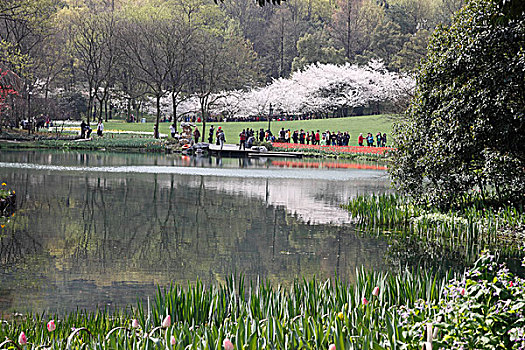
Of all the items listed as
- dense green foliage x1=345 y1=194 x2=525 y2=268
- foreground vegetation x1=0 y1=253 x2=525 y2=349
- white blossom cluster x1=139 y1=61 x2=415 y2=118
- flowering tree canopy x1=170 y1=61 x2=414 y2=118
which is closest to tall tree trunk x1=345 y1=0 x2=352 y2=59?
white blossom cluster x1=139 y1=61 x2=415 y2=118

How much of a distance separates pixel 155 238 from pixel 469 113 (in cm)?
618

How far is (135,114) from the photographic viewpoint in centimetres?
7594

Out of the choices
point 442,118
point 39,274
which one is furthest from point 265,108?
point 39,274

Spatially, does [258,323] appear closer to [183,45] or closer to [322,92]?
[183,45]

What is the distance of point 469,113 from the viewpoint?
37.6 ft

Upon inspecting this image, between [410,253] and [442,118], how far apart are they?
337cm

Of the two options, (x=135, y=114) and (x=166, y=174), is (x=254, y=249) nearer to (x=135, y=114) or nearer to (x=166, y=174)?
A: (x=166, y=174)

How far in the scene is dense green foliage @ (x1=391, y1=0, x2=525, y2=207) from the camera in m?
11.1

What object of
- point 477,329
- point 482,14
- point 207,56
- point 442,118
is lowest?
point 477,329

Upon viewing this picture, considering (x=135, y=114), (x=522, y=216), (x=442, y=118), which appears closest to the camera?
(x=522, y=216)

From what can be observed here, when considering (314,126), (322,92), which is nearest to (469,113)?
(314,126)

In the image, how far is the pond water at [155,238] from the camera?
736cm

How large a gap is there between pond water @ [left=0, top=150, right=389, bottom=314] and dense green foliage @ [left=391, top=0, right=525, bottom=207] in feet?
7.07

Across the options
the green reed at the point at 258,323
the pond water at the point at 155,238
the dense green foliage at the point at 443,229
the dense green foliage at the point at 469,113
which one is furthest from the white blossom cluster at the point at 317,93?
the green reed at the point at 258,323
